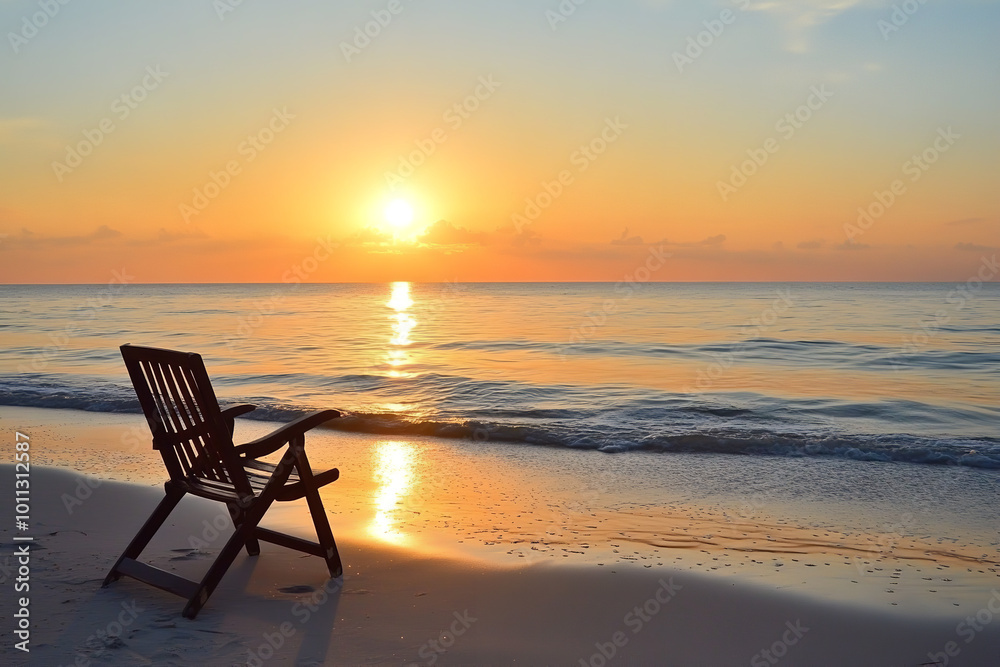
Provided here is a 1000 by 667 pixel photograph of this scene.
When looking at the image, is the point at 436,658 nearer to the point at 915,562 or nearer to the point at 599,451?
the point at 915,562

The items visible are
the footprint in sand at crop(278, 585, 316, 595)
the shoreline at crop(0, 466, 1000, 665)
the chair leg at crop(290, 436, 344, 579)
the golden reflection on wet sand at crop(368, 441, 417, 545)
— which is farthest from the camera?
the golden reflection on wet sand at crop(368, 441, 417, 545)

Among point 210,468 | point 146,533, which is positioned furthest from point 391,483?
point 210,468

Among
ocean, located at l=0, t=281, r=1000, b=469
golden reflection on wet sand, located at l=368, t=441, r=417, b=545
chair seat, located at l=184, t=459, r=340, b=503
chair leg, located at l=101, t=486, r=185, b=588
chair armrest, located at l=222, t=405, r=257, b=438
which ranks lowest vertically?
ocean, located at l=0, t=281, r=1000, b=469

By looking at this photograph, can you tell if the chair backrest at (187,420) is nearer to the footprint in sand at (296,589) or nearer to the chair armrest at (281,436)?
the chair armrest at (281,436)

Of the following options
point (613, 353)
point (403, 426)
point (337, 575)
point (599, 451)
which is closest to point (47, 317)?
point (613, 353)

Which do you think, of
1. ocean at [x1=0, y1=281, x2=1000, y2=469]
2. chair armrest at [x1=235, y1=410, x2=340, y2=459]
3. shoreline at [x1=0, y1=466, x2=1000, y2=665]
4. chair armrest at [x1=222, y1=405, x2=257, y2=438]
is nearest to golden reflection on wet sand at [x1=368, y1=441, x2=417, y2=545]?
shoreline at [x1=0, y1=466, x2=1000, y2=665]

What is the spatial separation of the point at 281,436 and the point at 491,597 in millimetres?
1475

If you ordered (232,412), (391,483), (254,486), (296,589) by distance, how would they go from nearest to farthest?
1. (254,486)
2. (296,589)
3. (232,412)
4. (391,483)

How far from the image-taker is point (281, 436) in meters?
3.90

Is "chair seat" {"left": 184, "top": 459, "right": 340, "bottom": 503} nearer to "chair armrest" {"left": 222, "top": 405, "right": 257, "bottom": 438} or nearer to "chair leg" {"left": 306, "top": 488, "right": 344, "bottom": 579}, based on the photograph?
"chair leg" {"left": 306, "top": 488, "right": 344, "bottom": 579}

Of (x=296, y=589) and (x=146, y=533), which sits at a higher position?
(x=146, y=533)

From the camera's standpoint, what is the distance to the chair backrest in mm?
3740

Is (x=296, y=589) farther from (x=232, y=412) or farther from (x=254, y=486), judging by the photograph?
(x=232, y=412)

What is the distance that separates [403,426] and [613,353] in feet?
40.0
